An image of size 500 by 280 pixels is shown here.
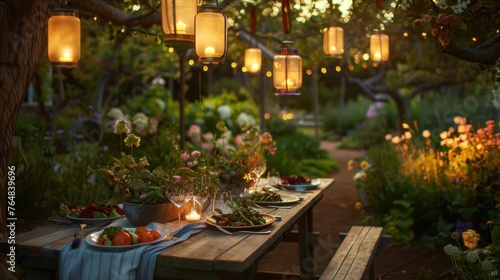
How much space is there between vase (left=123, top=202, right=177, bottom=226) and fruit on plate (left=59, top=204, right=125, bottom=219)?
0.24 metres

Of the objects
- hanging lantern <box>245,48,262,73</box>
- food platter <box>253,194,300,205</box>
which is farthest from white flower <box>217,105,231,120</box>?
food platter <box>253,194,300,205</box>

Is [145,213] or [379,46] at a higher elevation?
[379,46]

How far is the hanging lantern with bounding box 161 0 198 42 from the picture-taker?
3.89 meters

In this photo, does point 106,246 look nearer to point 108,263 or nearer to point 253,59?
point 108,263

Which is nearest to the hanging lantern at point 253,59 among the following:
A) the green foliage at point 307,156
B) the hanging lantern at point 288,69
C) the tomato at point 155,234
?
the hanging lantern at point 288,69

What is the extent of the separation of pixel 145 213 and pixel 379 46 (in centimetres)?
443

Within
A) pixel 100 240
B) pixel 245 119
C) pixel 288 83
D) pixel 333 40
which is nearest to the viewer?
pixel 100 240

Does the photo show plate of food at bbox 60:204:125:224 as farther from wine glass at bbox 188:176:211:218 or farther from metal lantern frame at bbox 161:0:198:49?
metal lantern frame at bbox 161:0:198:49

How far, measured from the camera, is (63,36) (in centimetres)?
373

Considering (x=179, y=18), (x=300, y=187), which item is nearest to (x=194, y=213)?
(x=179, y=18)

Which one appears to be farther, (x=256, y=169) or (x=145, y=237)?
(x=256, y=169)

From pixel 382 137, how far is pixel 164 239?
12.8m

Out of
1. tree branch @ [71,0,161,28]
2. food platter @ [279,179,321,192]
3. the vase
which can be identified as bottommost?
food platter @ [279,179,321,192]

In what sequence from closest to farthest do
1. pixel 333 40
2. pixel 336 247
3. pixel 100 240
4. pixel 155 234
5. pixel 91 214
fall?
pixel 100 240 → pixel 155 234 → pixel 91 214 → pixel 333 40 → pixel 336 247
